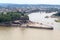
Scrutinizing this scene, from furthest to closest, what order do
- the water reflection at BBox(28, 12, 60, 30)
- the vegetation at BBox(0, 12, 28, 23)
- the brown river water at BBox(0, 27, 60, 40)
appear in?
the water reflection at BBox(28, 12, 60, 30), the vegetation at BBox(0, 12, 28, 23), the brown river water at BBox(0, 27, 60, 40)

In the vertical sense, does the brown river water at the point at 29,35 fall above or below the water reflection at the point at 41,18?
above

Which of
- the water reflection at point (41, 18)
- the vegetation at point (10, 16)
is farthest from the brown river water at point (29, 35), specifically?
the water reflection at point (41, 18)

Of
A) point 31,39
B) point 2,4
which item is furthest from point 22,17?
point 31,39

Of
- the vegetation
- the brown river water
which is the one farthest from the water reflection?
the brown river water

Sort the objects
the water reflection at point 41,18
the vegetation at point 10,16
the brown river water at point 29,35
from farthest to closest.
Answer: the water reflection at point 41,18
the vegetation at point 10,16
the brown river water at point 29,35

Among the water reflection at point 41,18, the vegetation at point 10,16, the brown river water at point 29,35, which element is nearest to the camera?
the brown river water at point 29,35

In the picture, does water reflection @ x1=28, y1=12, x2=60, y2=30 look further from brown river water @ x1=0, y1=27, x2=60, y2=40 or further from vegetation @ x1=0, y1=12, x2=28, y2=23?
brown river water @ x1=0, y1=27, x2=60, y2=40

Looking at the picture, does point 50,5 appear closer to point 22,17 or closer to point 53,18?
point 53,18

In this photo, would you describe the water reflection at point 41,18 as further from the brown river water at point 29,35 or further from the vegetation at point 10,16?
the brown river water at point 29,35

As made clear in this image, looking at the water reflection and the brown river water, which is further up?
the brown river water

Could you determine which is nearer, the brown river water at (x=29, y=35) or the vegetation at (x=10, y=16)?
the brown river water at (x=29, y=35)

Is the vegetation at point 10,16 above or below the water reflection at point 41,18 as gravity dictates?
above
